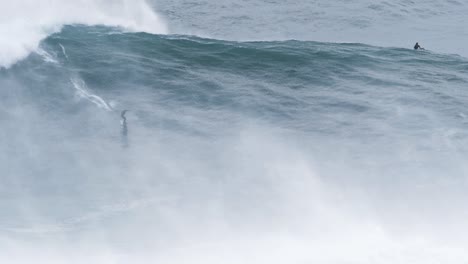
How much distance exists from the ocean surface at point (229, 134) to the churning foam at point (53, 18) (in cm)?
12

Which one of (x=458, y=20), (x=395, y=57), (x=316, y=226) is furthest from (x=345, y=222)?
(x=458, y=20)

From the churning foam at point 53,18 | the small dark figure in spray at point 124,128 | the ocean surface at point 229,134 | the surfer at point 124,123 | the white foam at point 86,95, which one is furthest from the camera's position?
the churning foam at point 53,18

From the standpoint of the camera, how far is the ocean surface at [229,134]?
1110 inches

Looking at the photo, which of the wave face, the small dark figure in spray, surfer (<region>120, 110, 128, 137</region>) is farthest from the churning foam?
the small dark figure in spray

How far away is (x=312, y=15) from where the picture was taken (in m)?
55.0

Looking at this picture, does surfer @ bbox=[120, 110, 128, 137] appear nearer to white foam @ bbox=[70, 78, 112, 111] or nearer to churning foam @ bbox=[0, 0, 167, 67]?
white foam @ bbox=[70, 78, 112, 111]

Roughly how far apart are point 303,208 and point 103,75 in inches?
651

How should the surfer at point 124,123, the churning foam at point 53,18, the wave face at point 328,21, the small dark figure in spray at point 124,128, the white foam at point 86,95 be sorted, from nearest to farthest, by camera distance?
the small dark figure in spray at point 124,128 → the surfer at point 124,123 → the white foam at point 86,95 → the churning foam at point 53,18 → the wave face at point 328,21

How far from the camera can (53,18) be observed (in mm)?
48438

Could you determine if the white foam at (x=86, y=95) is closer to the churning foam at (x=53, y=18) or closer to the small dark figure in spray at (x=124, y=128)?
the small dark figure in spray at (x=124, y=128)

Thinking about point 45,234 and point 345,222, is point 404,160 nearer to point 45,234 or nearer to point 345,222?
point 345,222

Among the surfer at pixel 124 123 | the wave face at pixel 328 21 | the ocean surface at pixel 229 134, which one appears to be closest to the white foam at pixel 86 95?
the ocean surface at pixel 229 134

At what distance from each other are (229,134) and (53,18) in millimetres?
17942

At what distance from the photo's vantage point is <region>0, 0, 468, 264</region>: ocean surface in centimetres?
2820
